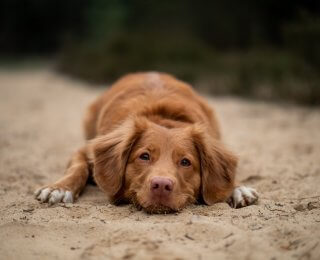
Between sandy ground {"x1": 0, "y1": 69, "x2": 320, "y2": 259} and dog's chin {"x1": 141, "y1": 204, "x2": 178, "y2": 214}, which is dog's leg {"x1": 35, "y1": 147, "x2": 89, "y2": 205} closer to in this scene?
sandy ground {"x1": 0, "y1": 69, "x2": 320, "y2": 259}

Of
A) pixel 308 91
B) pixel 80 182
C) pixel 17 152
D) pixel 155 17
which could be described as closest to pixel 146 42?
pixel 155 17

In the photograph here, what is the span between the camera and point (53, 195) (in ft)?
13.8

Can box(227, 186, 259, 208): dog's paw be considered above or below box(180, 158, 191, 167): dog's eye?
below

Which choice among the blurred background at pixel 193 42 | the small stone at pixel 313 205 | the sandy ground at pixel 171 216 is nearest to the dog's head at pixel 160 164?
the sandy ground at pixel 171 216

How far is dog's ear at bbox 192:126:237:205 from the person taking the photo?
4.25 meters

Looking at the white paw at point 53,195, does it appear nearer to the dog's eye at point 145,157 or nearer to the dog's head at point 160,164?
the dog's head at point 160,164

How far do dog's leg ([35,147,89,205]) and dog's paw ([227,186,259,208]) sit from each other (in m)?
1.40

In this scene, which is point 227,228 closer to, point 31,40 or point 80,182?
point 80,182

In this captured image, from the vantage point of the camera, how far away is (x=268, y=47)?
1405cm

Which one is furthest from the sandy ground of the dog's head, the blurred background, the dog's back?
A: the blurred background

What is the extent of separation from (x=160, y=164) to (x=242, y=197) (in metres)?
0.84

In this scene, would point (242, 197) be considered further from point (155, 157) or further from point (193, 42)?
point (193, 42)

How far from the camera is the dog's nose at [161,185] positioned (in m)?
3.70

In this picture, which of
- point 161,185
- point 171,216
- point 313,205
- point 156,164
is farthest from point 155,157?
point 313,205
